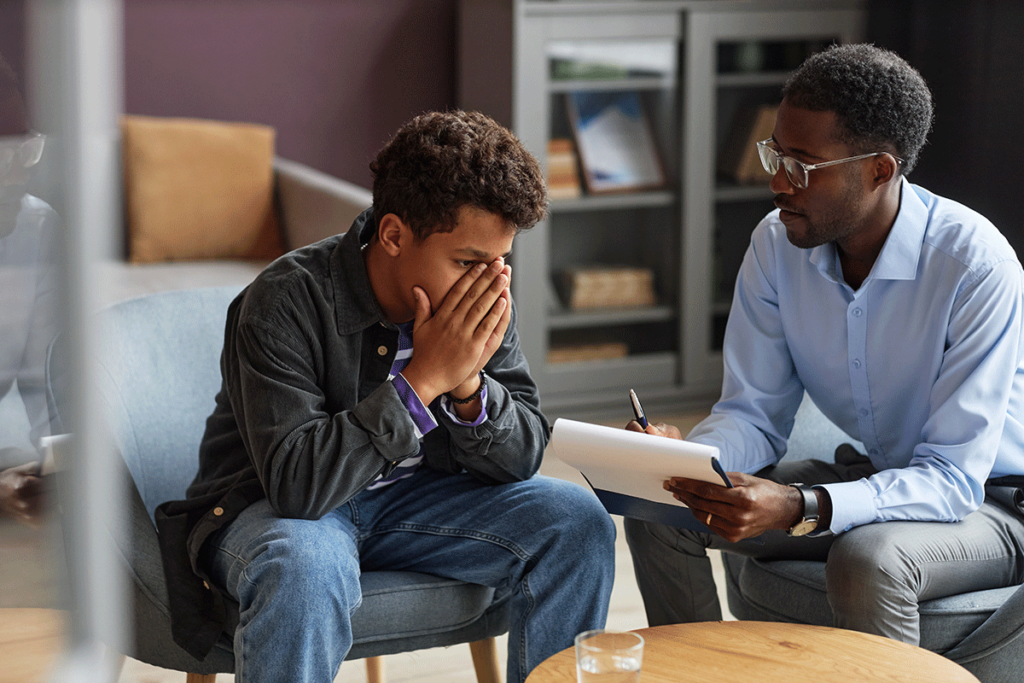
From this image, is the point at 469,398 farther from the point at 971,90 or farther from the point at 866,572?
the point at 971,90

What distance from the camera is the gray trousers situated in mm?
1275

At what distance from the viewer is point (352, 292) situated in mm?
1367

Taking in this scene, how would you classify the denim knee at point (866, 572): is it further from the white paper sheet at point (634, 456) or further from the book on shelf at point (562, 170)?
the book on shelf at point (562, 170)

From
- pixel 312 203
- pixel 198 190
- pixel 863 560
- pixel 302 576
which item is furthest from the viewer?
pixel 198 190

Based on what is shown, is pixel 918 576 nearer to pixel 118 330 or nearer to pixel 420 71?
pixel 118 330

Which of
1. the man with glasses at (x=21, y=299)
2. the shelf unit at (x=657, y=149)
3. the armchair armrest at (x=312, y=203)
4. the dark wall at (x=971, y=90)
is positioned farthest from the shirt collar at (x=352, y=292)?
the dark wall at (x=971, y=90)

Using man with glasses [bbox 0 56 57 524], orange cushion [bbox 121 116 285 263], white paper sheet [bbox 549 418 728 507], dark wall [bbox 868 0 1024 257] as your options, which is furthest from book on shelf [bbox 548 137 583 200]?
man with glasses [bbox 0 56 57 524]

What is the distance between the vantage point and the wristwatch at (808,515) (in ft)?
4.33

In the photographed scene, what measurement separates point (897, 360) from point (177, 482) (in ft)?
3.45

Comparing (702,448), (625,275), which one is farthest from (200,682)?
(625,275)

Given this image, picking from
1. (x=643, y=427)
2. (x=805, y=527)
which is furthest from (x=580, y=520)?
(x=805, y=527)

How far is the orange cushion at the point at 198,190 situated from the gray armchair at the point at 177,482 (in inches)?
61.5

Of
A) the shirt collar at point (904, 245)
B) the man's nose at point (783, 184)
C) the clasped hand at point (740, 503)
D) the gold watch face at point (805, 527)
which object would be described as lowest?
the gold watch face at point (805, 527)

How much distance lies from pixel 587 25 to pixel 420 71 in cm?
70
